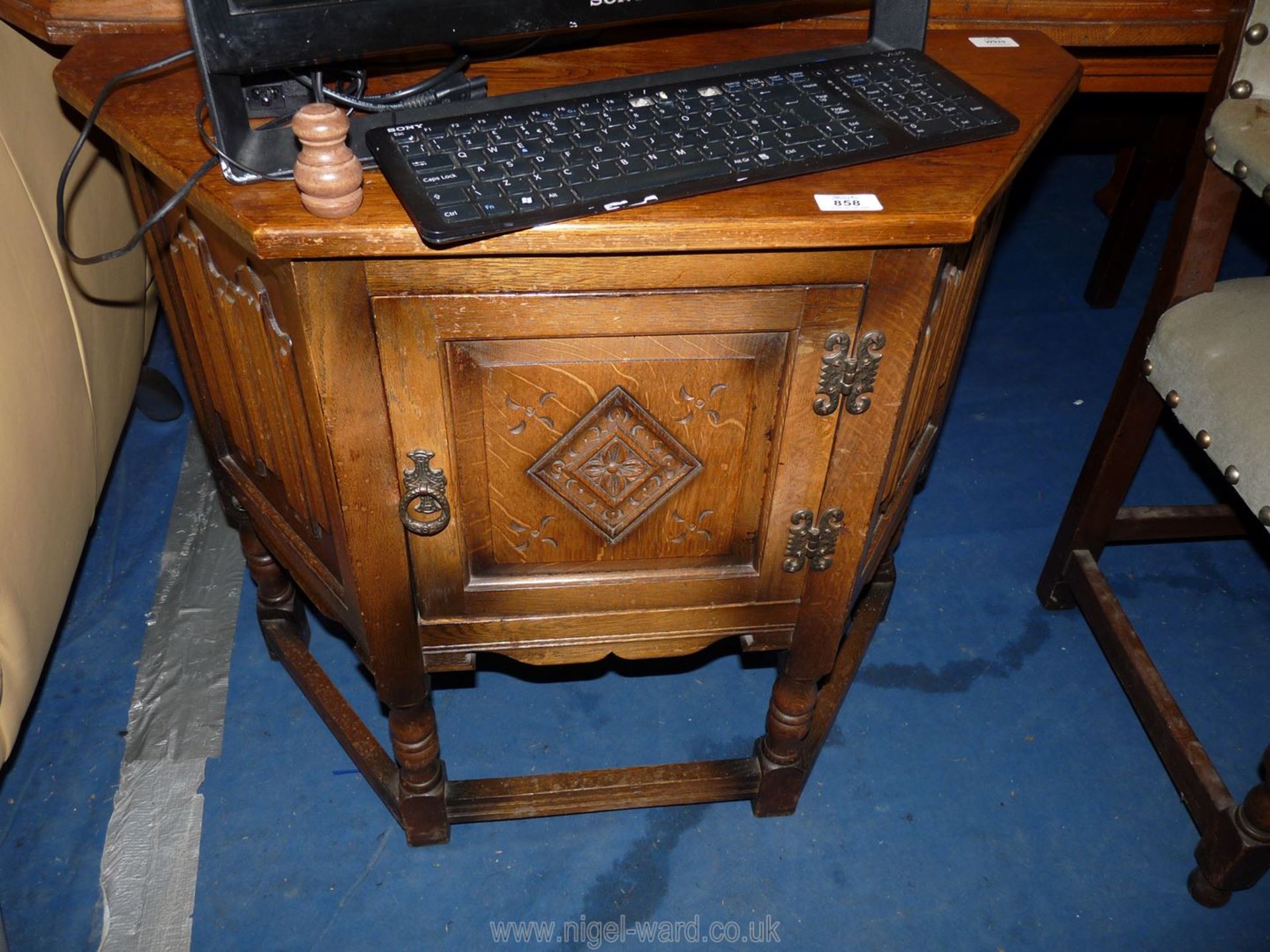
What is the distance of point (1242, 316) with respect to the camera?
1.23 meters

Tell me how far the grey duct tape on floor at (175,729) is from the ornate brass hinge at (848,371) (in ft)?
3.21

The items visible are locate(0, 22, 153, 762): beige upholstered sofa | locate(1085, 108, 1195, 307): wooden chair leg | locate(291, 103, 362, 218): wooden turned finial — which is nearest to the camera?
locate(291, 103, 362, 218): wooden turned finial

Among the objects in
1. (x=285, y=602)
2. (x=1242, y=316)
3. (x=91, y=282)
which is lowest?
(x=285, y=602)

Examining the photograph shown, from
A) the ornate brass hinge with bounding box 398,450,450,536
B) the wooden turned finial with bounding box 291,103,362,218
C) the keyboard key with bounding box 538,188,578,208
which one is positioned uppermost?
the wooden turned finial with bounding box 291,103,362,218

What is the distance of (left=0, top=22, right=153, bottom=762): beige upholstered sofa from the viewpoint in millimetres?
1091

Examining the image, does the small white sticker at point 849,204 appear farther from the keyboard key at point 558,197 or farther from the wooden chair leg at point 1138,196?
the wooden chair leg at point 1138,196

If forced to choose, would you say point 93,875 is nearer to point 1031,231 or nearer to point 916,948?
point 916,948

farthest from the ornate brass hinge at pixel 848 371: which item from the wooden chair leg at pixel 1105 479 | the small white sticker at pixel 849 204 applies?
the wooden chair leg at pixel 1105 479

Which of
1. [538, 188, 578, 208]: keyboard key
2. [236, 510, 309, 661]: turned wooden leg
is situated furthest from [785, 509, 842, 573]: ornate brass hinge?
[236, 510, 309, 661]: turned wooden leg

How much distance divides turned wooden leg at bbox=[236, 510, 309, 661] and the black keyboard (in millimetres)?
781

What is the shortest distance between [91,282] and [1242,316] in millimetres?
1445

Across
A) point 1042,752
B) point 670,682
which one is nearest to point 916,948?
point 1042,752

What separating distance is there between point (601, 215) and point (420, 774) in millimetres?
759

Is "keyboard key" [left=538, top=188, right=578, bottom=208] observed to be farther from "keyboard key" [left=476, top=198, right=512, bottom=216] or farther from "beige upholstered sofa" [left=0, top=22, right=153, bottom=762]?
"beige upholstered sofa" [left=0, top=22, right=153, bottom=762]
